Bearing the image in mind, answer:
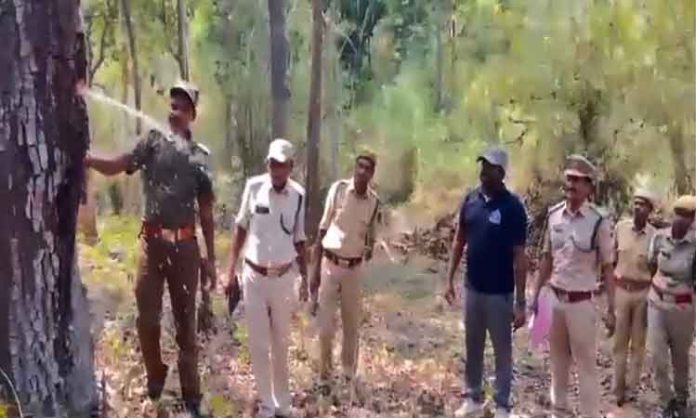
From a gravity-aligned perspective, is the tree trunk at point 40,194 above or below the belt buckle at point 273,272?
above

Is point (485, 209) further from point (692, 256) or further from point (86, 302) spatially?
point (86, 302)

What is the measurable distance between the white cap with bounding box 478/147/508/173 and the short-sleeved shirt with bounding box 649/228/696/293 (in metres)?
1.50

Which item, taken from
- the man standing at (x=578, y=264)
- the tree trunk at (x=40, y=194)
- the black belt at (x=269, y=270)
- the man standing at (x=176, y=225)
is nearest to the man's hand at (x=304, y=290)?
the black belt at (x=269, y=270)

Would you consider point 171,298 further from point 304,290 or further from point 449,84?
point 449,84

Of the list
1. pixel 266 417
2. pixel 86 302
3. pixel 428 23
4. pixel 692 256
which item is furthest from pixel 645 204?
pixel 428 23

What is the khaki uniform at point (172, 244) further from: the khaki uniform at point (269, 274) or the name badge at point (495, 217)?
the name badge at point (495, 217)

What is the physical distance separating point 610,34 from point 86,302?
12281 mm

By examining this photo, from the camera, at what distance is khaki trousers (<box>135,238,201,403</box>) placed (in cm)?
569

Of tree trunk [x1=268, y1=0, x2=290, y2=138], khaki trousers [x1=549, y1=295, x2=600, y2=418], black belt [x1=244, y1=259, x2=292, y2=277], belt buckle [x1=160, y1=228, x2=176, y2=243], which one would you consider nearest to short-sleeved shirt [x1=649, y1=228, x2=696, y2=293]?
khaki trousers [x1=549, y1=295, x2=600, y2=418]

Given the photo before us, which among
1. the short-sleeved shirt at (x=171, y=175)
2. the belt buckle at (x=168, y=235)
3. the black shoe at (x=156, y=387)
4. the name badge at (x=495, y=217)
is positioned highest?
the short-sleeved shirt at (x=171, y=175)

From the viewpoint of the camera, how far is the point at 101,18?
22.8m

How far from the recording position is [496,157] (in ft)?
20.5

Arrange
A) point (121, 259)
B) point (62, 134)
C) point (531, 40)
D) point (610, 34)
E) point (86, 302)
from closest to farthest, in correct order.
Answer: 1. point (62, 134)
2. point (86, 302)
3. point (121, 259)
4. point (610, 34)
5. point (531, 40)

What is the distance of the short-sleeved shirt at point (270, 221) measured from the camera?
6.02 m
